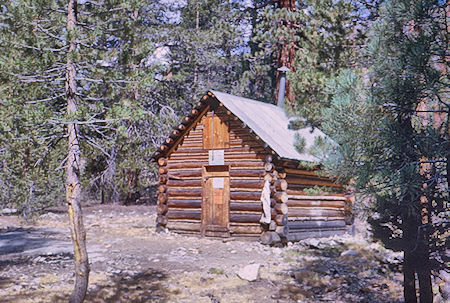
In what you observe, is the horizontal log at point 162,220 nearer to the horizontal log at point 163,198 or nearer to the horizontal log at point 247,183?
the horizontal log at point 163,198

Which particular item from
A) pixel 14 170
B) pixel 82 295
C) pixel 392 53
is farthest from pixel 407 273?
pixel 14 170

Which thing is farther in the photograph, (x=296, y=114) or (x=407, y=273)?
(x=296, y=114)

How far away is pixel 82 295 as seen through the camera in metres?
7.75

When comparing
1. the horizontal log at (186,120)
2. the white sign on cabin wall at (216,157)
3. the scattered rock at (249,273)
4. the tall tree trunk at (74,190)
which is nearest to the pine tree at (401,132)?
the scattered rock at (249,273)

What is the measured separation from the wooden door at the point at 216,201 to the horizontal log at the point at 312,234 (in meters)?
2.13

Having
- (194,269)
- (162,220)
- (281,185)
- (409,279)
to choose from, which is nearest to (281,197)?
(281,185)

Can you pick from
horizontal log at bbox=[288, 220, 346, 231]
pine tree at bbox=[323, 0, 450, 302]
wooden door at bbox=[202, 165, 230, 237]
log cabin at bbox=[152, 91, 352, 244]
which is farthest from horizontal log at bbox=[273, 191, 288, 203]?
pine tree at bbox=[323, 0, 450, 302]

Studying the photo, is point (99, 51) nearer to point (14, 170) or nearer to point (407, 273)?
point (407, 273)

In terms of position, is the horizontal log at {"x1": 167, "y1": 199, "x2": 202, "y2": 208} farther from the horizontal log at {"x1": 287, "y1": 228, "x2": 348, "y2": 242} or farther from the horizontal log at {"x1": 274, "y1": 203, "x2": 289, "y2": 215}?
the horizontal log at {"x1": 287, "y1": 228, "x2": 348, "y2": 242}

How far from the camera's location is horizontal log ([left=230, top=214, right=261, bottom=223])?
50.2 ft

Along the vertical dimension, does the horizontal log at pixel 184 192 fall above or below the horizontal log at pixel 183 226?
above

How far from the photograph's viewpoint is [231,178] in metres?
16.1

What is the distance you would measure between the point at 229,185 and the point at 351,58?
732 centimetres

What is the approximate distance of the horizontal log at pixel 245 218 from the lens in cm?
1530
